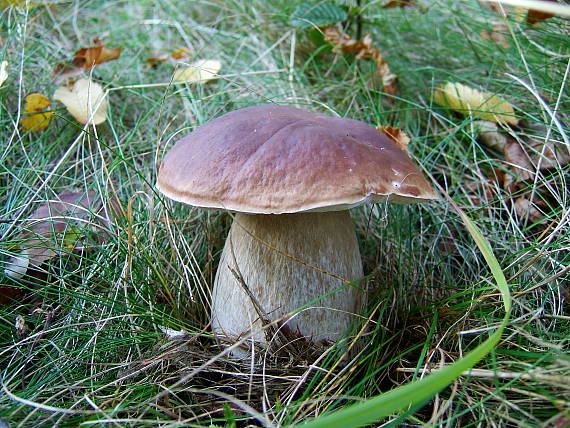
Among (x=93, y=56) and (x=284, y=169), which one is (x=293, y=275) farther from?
(x=93, y=56)

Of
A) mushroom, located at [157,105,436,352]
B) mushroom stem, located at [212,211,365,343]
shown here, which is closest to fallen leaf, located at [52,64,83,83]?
mushroom, located at [157,105,436,352]

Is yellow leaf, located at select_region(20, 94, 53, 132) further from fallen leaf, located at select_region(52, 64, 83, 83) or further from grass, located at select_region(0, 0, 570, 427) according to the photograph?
fallen leaf, located at select_region(52, 64, 83, 83)

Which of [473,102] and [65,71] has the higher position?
[65,71]

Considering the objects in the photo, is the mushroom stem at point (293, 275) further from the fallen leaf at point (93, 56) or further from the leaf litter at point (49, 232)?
the fallen leaf at point (93, 56)

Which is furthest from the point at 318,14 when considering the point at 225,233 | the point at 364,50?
the point at 225,233

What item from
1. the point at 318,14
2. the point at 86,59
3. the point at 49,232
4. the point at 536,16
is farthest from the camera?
the point at 318,14

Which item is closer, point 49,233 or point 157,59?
point 49,233

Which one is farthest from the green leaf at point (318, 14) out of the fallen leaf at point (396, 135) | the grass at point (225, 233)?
the fallen leaf at point (396, 135)
